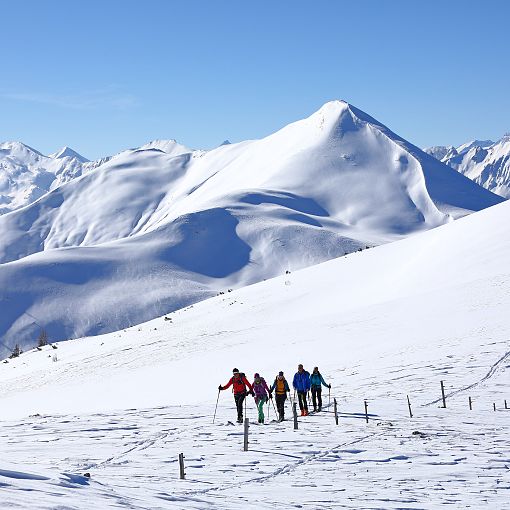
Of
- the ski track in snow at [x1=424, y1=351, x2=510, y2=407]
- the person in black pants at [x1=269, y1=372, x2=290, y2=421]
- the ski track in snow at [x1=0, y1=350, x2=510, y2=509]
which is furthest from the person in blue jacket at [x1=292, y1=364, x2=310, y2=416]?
the ski track in snow at [x1=424, y1=351, x2=510, y2=407]

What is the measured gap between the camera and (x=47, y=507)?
34.7ft

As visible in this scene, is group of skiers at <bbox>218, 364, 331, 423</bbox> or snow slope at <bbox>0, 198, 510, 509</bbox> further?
group of skiers at <bbox>218, 364, 331, 423</bbox>

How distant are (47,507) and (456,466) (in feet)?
30.3

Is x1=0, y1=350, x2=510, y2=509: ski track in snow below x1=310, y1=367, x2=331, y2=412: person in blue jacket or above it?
below

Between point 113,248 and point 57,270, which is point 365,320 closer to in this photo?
point 57,270

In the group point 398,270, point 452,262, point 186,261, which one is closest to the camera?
point 452,262

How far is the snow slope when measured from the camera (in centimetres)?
1476

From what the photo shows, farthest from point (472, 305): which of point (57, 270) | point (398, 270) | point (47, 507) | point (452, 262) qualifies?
point (57, 270)

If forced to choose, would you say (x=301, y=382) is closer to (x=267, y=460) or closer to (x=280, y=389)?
(x=280, y=389)

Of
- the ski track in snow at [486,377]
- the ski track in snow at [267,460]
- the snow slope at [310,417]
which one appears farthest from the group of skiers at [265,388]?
the ski track in snow at [486,377]

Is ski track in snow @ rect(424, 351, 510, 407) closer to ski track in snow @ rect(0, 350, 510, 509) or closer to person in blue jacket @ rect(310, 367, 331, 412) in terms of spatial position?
ski track in snow @ rect(0, 350, 510, 509)

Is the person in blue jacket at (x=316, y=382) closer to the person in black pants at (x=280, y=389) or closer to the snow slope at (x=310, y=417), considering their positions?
the snow slope at (x=310, y=417)

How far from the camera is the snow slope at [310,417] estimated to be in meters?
14.8

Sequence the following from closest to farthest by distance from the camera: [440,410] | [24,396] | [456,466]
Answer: [456,466] → [440,410] → [24,396]
